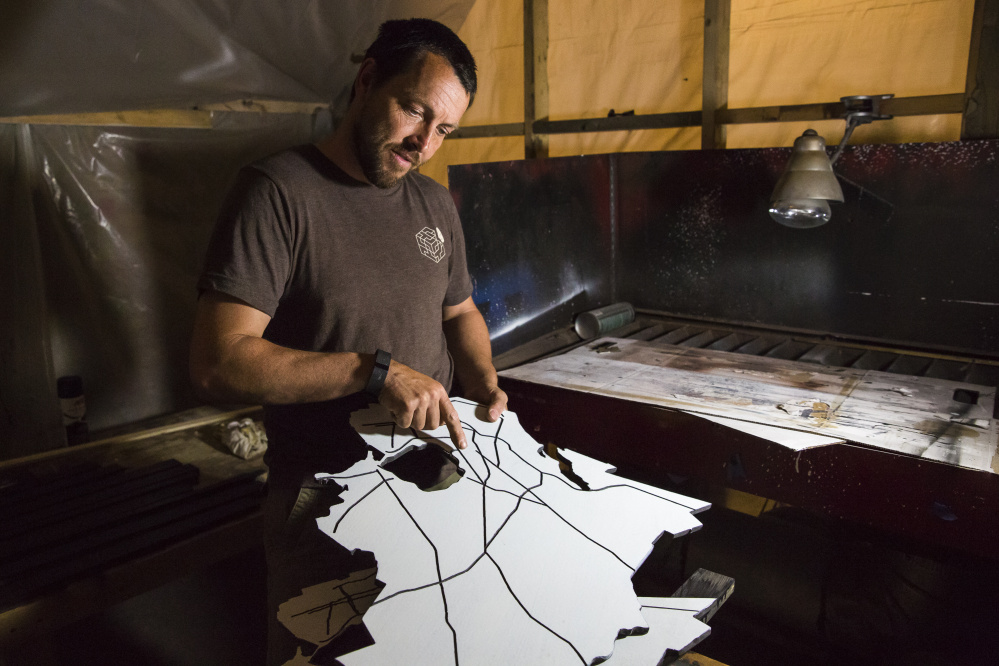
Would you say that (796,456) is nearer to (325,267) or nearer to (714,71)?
(325,267)

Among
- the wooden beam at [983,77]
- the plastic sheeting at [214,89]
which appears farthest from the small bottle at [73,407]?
the wooden beam at [983,77]

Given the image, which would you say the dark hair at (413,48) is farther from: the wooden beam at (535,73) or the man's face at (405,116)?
the wooden beam at (535,73)

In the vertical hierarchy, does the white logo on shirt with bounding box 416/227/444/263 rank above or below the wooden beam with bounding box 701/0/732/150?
below

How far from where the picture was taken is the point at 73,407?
89.7 inches

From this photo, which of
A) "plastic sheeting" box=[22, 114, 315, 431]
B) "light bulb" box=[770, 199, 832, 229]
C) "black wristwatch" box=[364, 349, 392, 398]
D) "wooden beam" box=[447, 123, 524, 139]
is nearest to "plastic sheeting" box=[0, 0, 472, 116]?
"plastic sheeting" box=[22, 114, 315, 431]

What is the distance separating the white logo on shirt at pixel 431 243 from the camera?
1.35 m

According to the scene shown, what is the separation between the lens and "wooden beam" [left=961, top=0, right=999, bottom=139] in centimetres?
181

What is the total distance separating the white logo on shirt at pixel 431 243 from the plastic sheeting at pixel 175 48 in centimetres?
108

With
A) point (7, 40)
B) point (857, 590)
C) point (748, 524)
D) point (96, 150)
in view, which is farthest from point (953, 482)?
point (96, 150)

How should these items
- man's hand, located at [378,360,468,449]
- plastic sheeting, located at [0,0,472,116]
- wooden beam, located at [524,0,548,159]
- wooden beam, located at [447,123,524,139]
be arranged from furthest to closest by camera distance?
wooden beam, located at [447,123,524,139] → wooden beam, located at [524,0,548,159] → plastic sheeting, located at [0,0,472,116] → man's hand, located at [378,360,468,449]

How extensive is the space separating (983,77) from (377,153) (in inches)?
68.0

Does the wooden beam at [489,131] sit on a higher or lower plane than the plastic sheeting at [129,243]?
higher

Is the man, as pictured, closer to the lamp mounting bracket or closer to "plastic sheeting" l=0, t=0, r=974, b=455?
"plastic sheeting" l=0, t=0, r=974, b=455

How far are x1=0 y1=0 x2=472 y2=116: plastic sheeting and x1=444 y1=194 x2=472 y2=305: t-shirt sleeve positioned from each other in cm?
104
